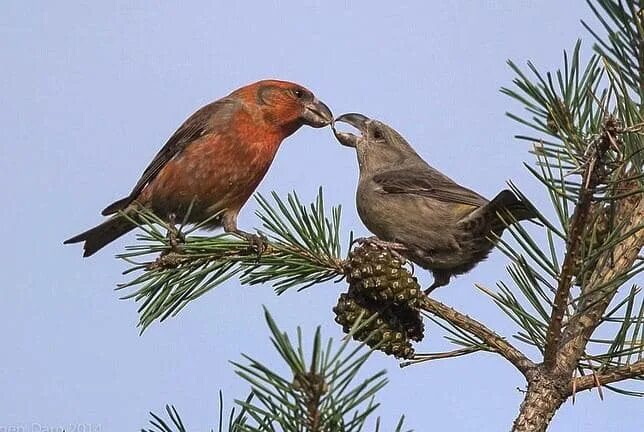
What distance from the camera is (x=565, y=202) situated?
228 centimetres

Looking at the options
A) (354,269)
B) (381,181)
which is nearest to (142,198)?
(381,181)

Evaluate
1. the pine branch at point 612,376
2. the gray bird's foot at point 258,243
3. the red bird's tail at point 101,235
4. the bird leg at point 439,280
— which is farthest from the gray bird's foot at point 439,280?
the pine branch at point 612,376

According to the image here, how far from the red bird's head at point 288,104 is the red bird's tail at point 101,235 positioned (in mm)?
1195

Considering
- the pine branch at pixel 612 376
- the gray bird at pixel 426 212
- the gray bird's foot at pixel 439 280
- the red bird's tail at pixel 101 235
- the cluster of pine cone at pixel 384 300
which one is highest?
the gray bird at pixel 426 212

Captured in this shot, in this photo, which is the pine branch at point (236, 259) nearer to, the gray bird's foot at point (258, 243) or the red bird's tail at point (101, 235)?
the gray bird's foot at point (258, 243)

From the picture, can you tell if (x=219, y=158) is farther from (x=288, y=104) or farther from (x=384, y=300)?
(x=384, y=300)

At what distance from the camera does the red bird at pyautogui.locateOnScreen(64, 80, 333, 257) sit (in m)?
5.55

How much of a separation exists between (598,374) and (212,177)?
3471mm

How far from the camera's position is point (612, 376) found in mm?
2447

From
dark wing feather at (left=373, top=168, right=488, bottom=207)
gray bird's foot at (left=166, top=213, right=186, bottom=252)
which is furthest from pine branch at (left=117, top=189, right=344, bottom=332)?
dark wing feather at (left=373, top=168, right=488, bottom=207)

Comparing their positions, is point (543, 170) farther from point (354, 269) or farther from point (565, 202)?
point (354, 269)

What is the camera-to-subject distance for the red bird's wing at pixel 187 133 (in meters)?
5.81

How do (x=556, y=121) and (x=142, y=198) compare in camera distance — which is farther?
(x=142, y=198)

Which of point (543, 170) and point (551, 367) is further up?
point (543, 170)
